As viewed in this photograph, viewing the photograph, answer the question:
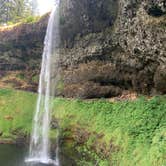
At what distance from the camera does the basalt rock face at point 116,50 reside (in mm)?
20109

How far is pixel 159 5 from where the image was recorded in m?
18.5

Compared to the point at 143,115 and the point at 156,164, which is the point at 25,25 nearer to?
the point at 143,115

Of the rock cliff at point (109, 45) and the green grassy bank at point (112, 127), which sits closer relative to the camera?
the green grassy bank at point (112, 127)

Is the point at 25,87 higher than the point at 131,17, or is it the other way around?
the point at 131,17

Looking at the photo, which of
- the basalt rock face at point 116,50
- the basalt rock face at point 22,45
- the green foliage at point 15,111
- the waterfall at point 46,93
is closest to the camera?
the basalt rock face at point 116,50

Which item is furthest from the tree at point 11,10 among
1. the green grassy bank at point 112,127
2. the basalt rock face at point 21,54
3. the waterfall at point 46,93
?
the green grassy bank at point 112,127

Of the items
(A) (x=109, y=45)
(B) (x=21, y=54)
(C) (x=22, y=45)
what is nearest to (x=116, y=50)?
(A) (x=109, y=45)

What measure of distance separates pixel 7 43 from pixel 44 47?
15.9ft

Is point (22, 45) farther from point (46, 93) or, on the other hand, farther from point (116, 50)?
point (116, 50)

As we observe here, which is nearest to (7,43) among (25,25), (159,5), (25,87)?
(25,25)

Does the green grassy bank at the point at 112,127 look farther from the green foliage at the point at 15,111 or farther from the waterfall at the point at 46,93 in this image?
the waterfall at the point at 46,93

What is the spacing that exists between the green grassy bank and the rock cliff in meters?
2.19

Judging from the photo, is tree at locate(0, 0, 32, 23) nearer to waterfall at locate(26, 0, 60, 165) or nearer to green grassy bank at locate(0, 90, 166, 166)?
waterfall at locate(26, 0, 60, 165)

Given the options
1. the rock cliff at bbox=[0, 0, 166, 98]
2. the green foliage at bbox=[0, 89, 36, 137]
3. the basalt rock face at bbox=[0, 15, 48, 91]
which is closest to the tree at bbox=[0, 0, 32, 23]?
the basalt rock face at bbox=[0, 15, 48, 91]
